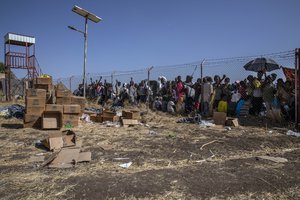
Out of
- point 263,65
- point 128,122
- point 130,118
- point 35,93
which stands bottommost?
point 128,122

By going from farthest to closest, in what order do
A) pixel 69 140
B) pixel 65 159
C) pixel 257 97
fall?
pixel 257 97
pixel 69 140
pixel 65 159

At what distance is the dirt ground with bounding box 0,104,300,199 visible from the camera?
3.70 meters

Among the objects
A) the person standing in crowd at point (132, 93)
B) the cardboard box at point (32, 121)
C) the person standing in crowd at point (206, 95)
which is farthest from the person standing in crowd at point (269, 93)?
the cardboard box at point (32, 121)

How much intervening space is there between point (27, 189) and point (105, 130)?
16.3 ft

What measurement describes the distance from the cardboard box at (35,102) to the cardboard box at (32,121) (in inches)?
13.8

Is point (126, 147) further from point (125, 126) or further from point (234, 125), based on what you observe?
point (234, 125)

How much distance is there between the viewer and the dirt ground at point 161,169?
12.1ft

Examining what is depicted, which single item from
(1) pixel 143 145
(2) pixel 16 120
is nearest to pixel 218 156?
(1) pixel 143 145

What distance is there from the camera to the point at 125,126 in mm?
9562

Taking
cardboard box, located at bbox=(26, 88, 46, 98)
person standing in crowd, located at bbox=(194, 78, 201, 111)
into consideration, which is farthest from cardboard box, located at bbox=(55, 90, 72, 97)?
person standing in crowd, located at bbox=(194, 78, 201, 111)

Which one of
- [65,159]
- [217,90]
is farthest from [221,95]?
[65,159]

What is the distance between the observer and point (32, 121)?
9.00m

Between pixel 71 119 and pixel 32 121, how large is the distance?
3.90 feet

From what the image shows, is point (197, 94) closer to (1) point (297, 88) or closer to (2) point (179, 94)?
(2) point (179, 94)
